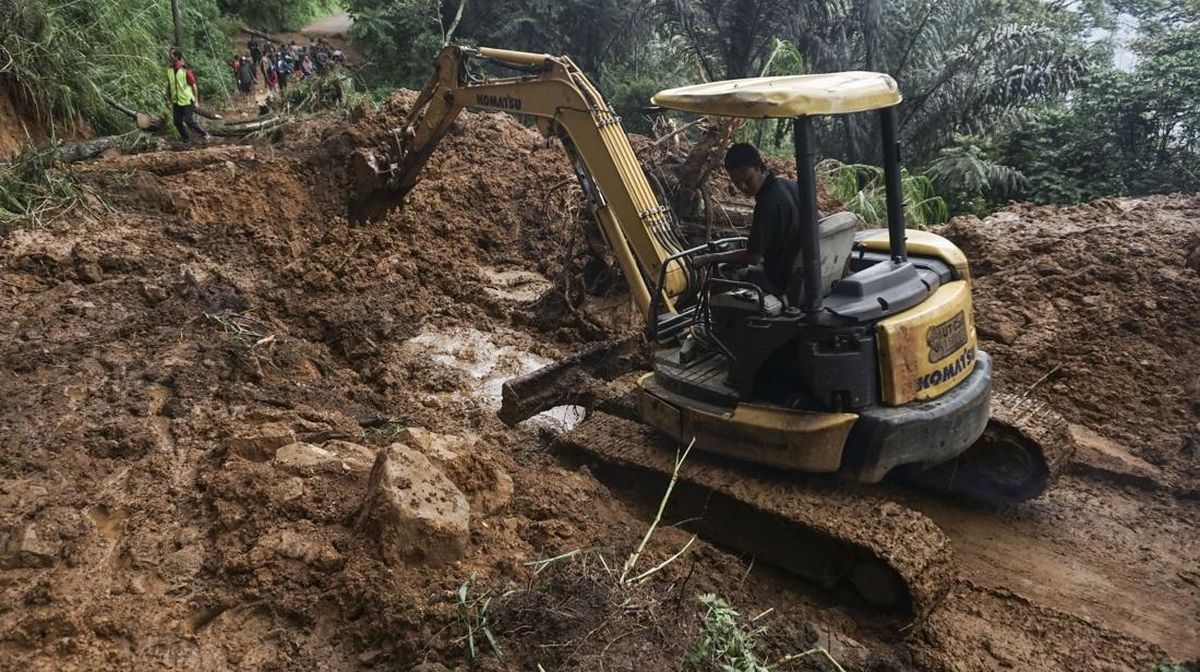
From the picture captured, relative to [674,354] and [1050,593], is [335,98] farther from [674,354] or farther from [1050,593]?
[1050,593]

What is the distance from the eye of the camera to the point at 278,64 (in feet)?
49.4

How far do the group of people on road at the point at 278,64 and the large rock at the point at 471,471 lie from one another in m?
11.8

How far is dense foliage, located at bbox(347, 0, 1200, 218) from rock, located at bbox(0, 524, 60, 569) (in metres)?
8.19

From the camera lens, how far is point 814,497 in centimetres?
411

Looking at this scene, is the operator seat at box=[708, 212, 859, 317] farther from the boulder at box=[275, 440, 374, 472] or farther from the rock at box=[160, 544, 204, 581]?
the rock at box=[160, 544, 204, 581]

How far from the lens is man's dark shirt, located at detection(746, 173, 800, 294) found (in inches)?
160

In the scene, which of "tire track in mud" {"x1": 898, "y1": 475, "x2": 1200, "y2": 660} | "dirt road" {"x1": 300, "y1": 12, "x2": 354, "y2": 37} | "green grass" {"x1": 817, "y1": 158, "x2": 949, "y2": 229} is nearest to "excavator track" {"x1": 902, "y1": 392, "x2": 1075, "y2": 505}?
"tire track in mud" {"x1": 898, "y1": 475, "x2": 1200, "y2": 660}

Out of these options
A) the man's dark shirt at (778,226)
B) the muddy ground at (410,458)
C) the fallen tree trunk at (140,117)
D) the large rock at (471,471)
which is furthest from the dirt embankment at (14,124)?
the man's dark shirt at (778,226)

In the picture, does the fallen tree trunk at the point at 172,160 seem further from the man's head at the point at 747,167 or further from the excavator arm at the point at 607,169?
the man's head at the point at 747,167

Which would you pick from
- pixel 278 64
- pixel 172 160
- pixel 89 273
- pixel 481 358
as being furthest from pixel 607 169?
pixel 278 64

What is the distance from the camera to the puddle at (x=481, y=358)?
6367 mm

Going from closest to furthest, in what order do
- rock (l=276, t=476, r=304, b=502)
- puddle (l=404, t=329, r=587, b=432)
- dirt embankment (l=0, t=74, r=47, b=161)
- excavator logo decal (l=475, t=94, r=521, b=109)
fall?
rock (l=276, t=476, r=304, b=502)
excavator logo decal (l=475, t=94, r=521, b=109)
puddle (l=404, t=329, r=587, b=432)
dirt embankment (l=0, t=74, r=47, b=161)

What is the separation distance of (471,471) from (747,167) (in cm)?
198

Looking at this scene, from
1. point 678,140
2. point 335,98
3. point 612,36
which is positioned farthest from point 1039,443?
point 612,36
